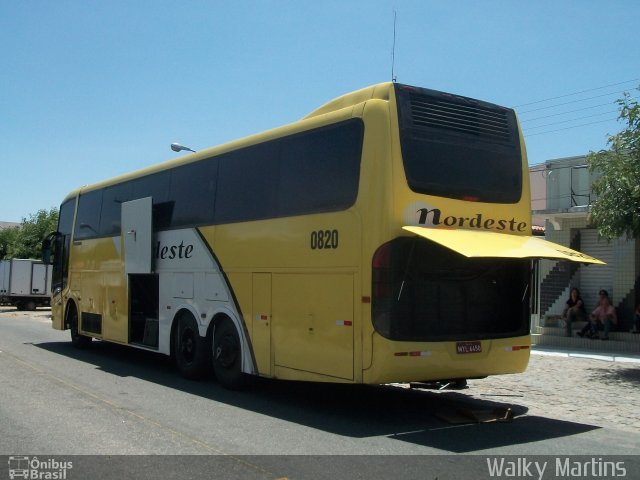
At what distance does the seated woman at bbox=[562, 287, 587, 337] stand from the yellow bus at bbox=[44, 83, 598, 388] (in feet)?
30.1

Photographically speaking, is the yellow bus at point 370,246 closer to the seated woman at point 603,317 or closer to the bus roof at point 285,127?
the bus roof at point 285,127

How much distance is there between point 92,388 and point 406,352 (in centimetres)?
558

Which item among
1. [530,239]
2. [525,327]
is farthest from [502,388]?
[530,239]

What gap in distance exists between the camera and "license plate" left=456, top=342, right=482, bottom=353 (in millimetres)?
8345

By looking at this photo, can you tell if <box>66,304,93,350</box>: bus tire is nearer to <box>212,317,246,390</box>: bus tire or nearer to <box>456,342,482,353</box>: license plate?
<box>212,317,246,390</box>: bus tire

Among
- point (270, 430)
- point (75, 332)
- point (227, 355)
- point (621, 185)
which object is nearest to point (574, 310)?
point (621, 185)

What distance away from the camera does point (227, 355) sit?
10.6 metres

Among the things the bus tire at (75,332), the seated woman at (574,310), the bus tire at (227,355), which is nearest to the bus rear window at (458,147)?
the bus tire at (227,355)

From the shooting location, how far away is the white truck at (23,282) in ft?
125

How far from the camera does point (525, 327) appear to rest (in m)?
9.13

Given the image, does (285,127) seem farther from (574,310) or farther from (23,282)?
(23,282)

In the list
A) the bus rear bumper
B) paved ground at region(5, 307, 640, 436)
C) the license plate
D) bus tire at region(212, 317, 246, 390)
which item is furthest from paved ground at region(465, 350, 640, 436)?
bus tire at region(212, 317, 246, 390)

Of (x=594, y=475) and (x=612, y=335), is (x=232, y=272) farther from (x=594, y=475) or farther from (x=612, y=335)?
(x=612, y=335)

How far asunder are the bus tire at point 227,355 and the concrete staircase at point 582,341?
1022cm
